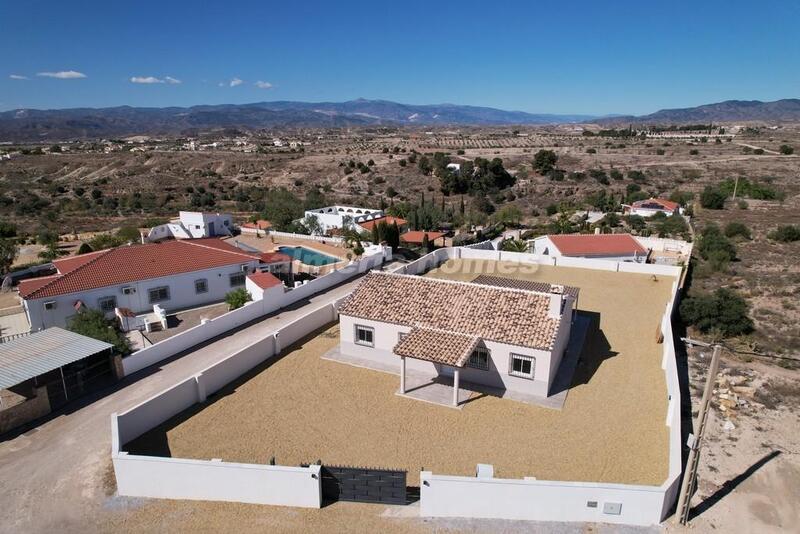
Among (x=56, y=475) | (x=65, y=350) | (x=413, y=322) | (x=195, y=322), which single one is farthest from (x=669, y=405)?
(x=195, y=322)

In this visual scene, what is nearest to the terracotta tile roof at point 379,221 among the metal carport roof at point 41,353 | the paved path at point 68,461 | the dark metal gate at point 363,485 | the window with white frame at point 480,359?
the paved path at point 68,461

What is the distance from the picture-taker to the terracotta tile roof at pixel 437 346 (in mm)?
17781

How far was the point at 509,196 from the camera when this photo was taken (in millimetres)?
76938

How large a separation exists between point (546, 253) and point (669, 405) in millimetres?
23348

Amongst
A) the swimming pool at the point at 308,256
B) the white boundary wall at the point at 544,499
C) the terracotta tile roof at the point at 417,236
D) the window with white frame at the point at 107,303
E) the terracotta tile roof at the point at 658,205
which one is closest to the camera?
the white boundary wall at the point at 544,499

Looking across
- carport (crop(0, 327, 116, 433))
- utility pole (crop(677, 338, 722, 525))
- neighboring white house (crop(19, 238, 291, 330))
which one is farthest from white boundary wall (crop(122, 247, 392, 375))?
utility pole (crop(677, 338, 722, 525))

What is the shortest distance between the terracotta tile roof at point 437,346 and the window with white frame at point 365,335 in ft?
7.06

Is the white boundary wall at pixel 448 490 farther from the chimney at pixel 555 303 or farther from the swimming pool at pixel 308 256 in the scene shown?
the swimming pool at pixel 308 256

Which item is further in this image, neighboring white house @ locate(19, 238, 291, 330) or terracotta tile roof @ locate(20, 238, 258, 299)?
terracotta tile roof @ locate(20, 238, 258, 299)

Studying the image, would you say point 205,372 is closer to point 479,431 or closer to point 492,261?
point 479,431

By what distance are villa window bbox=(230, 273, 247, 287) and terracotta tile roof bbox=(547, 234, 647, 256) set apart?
73.1 ft

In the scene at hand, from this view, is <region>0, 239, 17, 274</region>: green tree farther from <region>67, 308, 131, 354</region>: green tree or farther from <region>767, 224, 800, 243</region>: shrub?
<region>767, 224, 800, 243</region>: shrub

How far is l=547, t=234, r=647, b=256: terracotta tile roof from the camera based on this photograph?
37.8 metres

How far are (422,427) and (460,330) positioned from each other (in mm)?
4149
